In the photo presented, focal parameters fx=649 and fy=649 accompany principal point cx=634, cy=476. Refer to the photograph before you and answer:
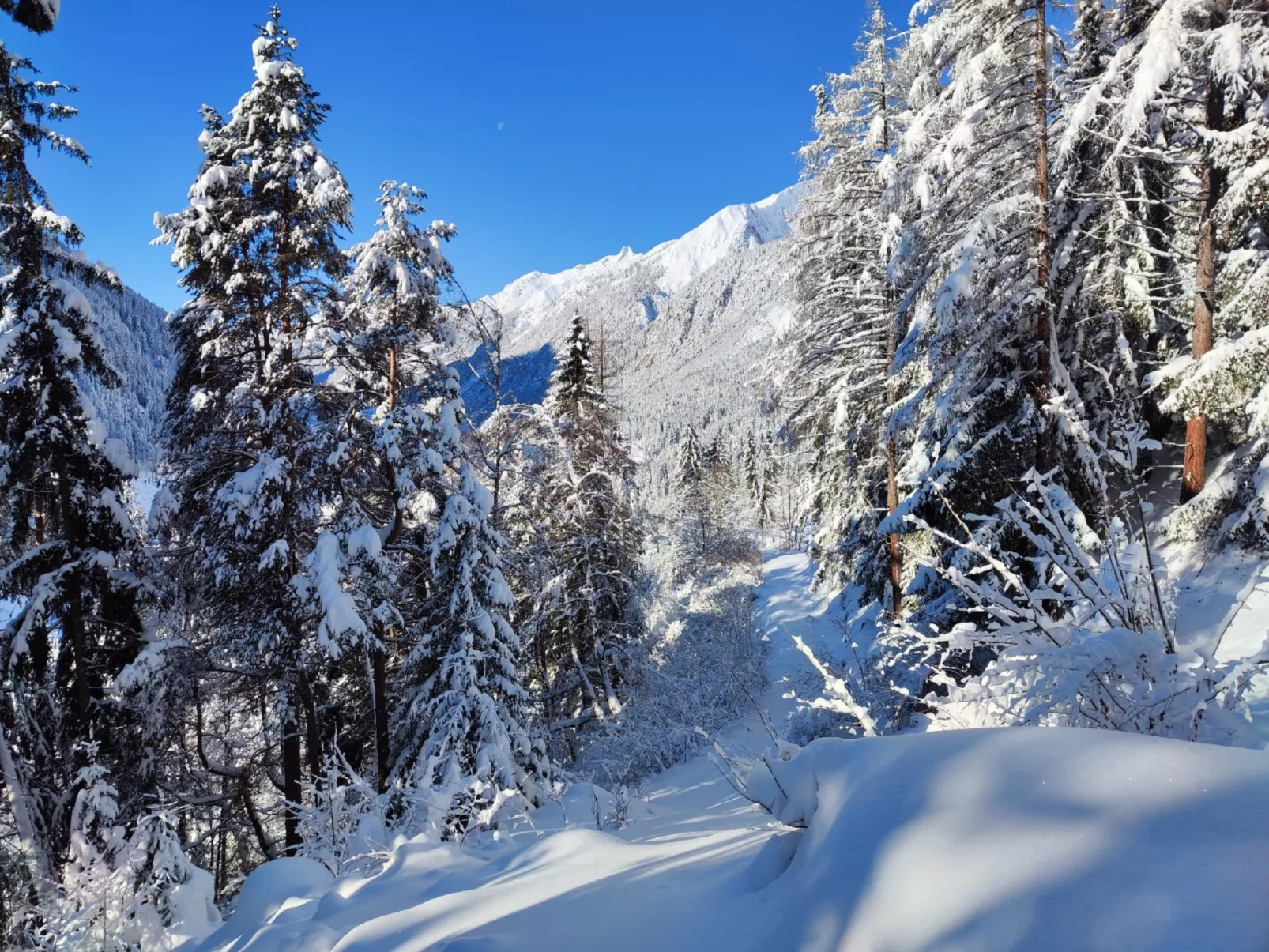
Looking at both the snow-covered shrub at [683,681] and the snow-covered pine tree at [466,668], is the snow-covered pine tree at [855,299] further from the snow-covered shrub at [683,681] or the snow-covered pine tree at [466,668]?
the snow-covered pine tree at [466,668]

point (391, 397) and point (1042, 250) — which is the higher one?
point (391, 397)

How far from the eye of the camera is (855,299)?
45.0ft

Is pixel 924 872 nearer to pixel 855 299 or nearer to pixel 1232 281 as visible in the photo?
pixel 1232 281

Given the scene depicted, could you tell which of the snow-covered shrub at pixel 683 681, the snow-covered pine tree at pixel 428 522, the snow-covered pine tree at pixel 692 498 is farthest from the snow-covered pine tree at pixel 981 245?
the snow-covered pine tree at pixel 692 498

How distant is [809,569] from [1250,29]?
28608 mm

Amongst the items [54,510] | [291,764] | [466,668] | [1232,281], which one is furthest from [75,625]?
[1232,281]

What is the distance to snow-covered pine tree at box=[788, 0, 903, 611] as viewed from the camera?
12711mm

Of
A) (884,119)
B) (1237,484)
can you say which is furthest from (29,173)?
(1237,484)

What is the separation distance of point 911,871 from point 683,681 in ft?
52.3

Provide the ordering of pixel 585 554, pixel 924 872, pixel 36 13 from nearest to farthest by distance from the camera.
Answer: pixel 924 872, pixel 36 13, pixel 585 554

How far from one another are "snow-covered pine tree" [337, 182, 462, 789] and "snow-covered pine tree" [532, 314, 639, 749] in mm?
5127

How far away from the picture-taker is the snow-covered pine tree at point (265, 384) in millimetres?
9000

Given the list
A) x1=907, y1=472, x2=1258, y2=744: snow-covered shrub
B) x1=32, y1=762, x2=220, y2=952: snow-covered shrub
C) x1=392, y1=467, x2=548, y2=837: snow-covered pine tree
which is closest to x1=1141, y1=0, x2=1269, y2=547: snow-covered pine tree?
x1=907, y1=472, x2=1258, y2=744: snow-covered shrub

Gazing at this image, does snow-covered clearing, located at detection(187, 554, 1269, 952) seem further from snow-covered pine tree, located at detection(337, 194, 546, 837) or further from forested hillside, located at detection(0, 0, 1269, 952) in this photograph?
snow-covered pine tree, located at detection(337, 194, 546, 837)
